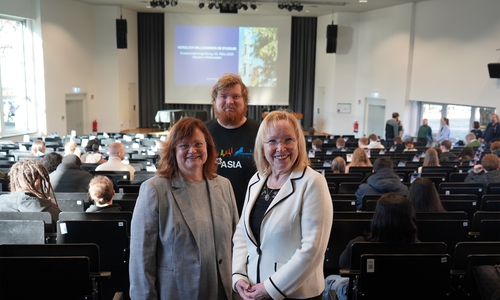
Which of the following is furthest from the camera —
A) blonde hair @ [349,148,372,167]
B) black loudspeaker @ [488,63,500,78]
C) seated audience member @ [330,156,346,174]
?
black loudspeaker @ [488,63,500,78]

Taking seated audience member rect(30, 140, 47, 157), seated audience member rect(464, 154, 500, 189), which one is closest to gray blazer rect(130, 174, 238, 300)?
seated audience member rect(464, 154, 500, 189)

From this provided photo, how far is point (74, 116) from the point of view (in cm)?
1636

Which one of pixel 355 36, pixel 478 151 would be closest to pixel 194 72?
pixel 355 36

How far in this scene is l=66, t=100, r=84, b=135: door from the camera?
15.9 m

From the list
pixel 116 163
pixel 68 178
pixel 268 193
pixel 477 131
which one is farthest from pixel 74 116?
pixel 268 193

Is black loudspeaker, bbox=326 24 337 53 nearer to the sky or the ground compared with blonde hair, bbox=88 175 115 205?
nearer to the sky

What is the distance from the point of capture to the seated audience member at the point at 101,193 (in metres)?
3.70

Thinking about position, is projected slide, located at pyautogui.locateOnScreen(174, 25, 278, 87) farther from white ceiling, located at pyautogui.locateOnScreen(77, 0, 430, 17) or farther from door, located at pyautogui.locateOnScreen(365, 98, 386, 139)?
door, located at pyautogui.locateOnScreen(365, 98, 386, 139)

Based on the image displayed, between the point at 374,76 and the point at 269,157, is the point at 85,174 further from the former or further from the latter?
the point at 374,76

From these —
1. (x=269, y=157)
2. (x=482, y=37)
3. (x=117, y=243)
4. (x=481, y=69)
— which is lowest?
(x=117, y=243)

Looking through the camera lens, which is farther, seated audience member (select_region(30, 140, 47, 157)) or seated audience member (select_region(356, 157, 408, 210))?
seated audience member (select_region(30, 140, 47, 157))

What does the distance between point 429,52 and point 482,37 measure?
2356 millimetres

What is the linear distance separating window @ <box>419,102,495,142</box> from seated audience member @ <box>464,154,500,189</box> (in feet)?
23.5

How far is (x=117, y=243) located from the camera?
11.0 feet
